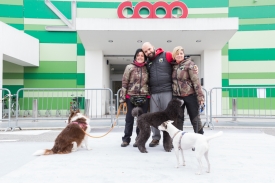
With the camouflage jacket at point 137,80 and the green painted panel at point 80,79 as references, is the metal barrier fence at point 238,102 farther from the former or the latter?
the camouflage jacket at point 137,80

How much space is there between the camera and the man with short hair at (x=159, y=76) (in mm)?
3678

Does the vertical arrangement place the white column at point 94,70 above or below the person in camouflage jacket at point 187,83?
above

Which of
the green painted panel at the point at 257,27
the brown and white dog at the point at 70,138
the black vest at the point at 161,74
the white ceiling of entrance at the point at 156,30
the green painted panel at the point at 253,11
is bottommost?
the brown and white dog at the point at 70,138

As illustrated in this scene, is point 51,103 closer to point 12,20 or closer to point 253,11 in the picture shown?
point 12,20

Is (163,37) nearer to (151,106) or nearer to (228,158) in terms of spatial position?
(151,106)

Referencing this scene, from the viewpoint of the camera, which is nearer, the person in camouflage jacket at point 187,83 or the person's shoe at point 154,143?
the person in camouflage jacket at point 187,83

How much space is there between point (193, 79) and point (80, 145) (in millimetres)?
2163

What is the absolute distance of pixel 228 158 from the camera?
325 cm

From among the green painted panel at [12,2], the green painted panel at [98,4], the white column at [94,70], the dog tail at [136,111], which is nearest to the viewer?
the dog tail at [136,111]

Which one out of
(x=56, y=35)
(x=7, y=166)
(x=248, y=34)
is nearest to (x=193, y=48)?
(x=248, y=34)

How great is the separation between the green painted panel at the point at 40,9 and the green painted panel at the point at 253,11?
27.9ft

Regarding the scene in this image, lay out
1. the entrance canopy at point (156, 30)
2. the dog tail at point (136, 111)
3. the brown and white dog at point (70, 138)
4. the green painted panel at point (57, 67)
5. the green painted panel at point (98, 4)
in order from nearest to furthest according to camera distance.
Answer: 1. the brown and white dog at point (70, 138)
2. the dog tail at point (136, 111)
3. the entrance canopy at point (156, 30)
4. the green painted panel at point (57, 67)
5. the green painted panel at point (98, 4)

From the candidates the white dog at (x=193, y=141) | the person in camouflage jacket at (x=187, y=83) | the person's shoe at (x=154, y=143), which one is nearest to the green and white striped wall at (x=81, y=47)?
the person's shoe at (x=154, y=143)

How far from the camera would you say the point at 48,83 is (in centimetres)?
1128
